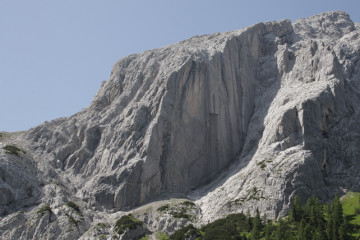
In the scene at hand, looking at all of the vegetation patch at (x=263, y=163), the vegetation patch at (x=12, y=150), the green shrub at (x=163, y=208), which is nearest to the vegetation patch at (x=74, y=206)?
the green shrub at (x=163, y=208)

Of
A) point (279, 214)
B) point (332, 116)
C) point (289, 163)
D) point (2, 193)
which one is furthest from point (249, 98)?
point (2, 193)

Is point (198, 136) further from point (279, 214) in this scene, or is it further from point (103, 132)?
point (279, 214)

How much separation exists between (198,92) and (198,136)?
43.8 feet

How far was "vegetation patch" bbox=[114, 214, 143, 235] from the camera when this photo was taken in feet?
302

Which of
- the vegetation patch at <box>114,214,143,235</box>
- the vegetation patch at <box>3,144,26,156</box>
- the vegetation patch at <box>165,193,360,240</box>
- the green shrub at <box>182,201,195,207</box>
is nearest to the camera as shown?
the vegetation patch at <box>165,193,360,240</box>

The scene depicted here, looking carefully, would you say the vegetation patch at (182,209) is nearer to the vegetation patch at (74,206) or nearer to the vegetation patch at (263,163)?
the vegetation patch at (263,163)

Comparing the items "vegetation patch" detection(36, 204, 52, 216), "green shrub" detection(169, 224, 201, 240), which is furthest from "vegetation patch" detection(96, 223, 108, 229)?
"green shrub" detection(169, 224, 201, 240)

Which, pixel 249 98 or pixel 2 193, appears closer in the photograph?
pixel 2 193

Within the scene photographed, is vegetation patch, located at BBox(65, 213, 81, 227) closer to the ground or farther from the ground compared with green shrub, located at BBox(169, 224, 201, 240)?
farther from the ground

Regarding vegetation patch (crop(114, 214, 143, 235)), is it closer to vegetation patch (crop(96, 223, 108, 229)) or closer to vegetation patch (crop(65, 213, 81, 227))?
vegetation patch (crop(96, 223, 108, 229))

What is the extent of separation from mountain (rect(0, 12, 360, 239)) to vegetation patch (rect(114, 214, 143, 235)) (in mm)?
2020

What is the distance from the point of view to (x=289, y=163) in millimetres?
95000

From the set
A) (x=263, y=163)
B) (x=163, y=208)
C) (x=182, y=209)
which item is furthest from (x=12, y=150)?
(x=263, y=163)

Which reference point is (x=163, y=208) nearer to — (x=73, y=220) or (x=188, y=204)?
(x=188, y=204)
